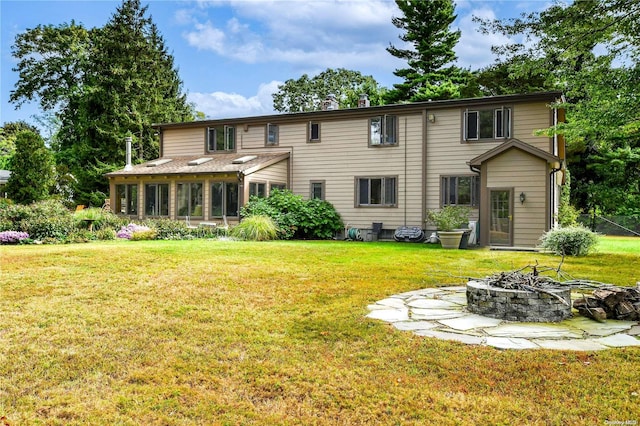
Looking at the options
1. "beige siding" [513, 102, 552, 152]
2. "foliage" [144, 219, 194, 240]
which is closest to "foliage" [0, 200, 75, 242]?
"foliage" [144, 219, 194, 240]

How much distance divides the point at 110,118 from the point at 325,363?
29.6 metres

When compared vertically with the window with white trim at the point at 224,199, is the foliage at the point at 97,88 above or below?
above

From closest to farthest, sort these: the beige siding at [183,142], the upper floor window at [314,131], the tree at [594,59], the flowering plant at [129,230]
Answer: the tree at [594,59], the flowering plant at [129,230], the upper floor window at [314,131], the beige siding at [183,142]

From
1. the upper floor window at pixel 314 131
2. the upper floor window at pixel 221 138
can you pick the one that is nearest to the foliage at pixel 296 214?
the upper floor window at pixel 314 131

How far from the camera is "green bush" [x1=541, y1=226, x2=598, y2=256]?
12.4m

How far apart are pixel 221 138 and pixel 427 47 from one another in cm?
1711

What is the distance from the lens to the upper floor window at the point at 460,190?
16562mm

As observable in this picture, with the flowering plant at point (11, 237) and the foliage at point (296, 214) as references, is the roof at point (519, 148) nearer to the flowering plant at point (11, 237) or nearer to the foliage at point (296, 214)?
the foliage at point (296, 214)

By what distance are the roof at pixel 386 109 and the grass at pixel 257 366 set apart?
1125cm

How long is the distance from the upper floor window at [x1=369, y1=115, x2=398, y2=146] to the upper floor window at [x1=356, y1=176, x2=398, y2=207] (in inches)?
54.7

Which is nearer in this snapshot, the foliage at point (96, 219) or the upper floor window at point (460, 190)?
the foliage at point (96, 219)

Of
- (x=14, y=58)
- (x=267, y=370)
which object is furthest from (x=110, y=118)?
(x=267, y=370)

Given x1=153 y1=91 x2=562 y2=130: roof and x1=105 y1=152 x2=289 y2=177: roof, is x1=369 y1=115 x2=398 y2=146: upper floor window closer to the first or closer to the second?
x1=153 y1=91 x2=562 y2=130: roof

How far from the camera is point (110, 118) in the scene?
2956 cm
